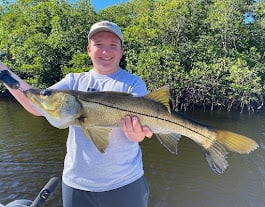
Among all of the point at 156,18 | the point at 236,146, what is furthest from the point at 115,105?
the point at 156,18

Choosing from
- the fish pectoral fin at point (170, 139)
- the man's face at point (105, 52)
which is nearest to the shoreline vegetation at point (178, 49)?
the man's face at point (105, 52)

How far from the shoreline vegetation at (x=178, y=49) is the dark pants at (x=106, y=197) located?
18125 mm

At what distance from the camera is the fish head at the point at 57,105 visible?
2299 millimetres

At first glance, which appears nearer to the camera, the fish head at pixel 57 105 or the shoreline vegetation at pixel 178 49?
the fish head at pixel 57 105

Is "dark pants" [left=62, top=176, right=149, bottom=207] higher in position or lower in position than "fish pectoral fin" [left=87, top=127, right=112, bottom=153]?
lower

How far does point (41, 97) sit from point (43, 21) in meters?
26.2

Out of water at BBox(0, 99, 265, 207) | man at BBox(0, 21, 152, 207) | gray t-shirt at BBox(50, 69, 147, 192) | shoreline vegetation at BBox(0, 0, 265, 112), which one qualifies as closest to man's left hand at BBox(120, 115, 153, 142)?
man at BBox(0, 21, 152, 207)

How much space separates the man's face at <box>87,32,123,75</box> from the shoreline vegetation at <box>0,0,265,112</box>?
58.9 ft

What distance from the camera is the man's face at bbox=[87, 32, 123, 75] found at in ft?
8.25

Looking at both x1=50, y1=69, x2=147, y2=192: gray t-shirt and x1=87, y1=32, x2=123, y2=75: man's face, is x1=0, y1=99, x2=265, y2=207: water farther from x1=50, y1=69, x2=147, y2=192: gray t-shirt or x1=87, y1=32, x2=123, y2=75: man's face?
x1=87, y1=32, x2=123, y2=75: man's face

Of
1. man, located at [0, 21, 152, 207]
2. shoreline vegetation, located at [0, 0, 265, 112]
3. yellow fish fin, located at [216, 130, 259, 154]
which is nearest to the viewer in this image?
yellow fish fin, located at [216, 130, 259, 154]

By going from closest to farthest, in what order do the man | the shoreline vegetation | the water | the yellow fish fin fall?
1. the yellow fish fin
2. the man
3. the water
4. the shoreline vegetation

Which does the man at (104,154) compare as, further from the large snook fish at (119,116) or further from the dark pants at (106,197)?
the large snook fish at (119,116)

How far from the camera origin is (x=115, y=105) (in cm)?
227
